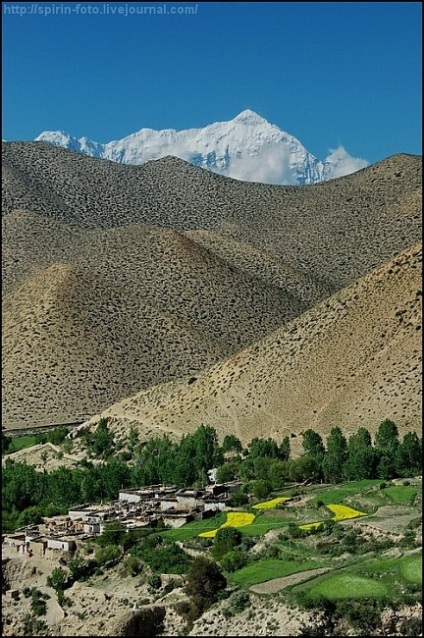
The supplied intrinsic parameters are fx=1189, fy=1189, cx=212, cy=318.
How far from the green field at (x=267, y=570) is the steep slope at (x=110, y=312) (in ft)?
149

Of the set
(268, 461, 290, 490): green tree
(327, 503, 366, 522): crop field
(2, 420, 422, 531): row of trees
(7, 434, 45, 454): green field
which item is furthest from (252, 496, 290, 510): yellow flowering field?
(7, 434, 45, 454): green field

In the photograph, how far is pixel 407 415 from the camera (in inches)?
2518

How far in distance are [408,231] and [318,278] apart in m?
11.6

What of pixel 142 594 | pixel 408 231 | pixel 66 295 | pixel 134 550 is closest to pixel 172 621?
pixel 142 594

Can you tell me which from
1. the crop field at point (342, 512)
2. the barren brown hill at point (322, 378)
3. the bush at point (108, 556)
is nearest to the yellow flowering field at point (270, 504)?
the crop field at point (342, 512)

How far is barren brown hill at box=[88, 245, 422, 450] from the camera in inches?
2645

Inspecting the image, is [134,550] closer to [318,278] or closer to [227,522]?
[227,522]

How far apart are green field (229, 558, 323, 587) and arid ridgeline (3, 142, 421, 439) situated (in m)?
26.3

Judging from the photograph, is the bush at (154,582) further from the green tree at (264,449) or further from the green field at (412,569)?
the green tree at (264,449)

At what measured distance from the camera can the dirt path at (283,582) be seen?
3706 centimetres

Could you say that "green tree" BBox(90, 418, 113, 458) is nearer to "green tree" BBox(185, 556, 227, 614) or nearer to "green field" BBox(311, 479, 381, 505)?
"green field" BBox(311, 479, 381, 505)

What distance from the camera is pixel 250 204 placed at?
150000 millimetres

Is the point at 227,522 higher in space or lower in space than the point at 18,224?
lower

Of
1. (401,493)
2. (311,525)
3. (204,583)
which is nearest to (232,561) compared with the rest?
(204,583)
